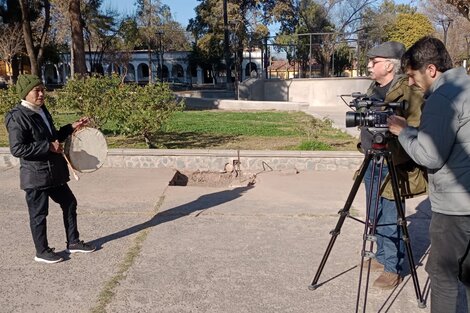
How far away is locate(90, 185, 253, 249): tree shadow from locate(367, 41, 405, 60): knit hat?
2.91 meters

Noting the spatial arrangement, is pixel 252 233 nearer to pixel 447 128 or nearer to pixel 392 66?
pixel 392 66

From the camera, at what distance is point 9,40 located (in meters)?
35.1

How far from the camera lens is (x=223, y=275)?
12.2 feet

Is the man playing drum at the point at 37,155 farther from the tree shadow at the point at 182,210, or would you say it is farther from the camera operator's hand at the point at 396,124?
the camera operator's hand at the point at 396,124

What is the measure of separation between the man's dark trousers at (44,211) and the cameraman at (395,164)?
8.43ft

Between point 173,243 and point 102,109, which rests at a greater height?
point 102,109

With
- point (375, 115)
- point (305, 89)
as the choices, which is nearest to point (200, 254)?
point (375, 115)

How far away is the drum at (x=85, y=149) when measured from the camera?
13.5ft

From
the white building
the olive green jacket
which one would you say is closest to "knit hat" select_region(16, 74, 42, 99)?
the olive green jacket

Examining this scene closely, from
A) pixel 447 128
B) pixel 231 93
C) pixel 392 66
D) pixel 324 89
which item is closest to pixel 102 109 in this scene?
pixel 392 66

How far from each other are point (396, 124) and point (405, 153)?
650mm

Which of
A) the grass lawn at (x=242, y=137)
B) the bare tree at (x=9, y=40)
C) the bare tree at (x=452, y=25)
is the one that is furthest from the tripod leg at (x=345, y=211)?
the bare tree at (x=452, y=25)

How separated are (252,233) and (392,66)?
2.23m

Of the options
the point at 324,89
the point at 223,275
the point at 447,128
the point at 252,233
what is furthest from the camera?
the point at 324,89
